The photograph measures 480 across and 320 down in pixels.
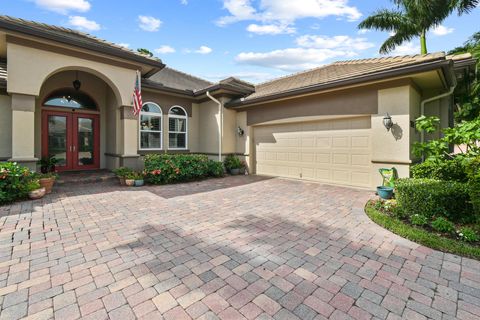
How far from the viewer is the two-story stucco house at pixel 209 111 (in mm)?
6625

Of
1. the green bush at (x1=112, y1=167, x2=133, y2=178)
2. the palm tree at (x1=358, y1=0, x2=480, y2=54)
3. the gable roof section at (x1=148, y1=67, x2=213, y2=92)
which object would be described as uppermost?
the palm tree at (x1=358, y1=0, x2=480, y2=54)

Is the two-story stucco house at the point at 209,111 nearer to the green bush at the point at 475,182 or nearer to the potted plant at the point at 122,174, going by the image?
the potted plant at the point at 122,174

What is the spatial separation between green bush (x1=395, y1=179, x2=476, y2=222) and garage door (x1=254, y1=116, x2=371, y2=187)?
2978 millimetres

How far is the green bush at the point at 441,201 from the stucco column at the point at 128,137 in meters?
8.54

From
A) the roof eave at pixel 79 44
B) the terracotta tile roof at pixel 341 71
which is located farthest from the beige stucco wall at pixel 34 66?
the terracotta tile roof at pixel 341 71

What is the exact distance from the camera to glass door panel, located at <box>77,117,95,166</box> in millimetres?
9883

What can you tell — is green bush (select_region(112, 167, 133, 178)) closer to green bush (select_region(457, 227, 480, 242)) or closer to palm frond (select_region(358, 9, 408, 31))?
green bush (select_region(457, 227, 480, 242))

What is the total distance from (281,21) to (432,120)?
6.99m

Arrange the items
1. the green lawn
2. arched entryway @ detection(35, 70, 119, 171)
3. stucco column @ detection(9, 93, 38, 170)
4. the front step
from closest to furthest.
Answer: the green lawn → stucco column @ detection(9, 93, 38, 170) → the front step → arched entryway @ detection(35, 70, 119, 171)

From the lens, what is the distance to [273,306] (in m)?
2.18

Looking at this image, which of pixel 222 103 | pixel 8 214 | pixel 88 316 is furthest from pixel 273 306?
pixel 222 103

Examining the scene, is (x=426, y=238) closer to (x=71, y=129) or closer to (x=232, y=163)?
(x=232, y=163)

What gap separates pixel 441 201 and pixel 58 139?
1220 centimetres

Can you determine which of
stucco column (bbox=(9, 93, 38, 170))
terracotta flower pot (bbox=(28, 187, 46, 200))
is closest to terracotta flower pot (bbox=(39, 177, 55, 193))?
terracotta flower pot (bbox=(28, 187, 46, 200))
